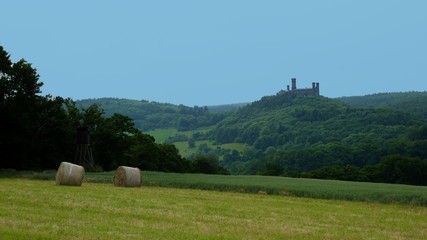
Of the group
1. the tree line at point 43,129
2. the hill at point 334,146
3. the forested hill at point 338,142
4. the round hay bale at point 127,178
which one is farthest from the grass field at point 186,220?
the forested hill at point 338,142

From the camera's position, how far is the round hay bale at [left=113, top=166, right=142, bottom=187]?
35.4 metres

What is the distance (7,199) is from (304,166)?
345ft

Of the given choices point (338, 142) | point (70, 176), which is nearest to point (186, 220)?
point (70, 176)

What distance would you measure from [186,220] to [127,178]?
17615 mm

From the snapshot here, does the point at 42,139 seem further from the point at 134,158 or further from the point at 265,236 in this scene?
the point at 265,236

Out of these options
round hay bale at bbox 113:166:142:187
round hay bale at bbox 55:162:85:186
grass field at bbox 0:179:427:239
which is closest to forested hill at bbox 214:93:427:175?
round hay bale at bbox 113:166:142:187

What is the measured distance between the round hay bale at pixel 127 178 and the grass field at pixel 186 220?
967 centimetres

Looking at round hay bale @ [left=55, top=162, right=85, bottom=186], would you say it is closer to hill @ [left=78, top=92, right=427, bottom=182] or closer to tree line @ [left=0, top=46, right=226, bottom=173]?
tree line @ [left=0, top=46, right=226, bottom=173]

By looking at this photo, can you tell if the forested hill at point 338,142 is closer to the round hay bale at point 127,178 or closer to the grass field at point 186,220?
the round hay bale at point 127,178

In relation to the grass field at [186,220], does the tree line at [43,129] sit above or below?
above

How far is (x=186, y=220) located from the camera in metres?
18.3

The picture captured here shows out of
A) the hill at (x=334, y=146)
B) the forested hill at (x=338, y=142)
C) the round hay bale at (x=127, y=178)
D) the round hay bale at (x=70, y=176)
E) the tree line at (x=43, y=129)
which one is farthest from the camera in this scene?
the forested hill at (x=338, y=142)

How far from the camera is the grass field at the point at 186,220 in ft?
49.9

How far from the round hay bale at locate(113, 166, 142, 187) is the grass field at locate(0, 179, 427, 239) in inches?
381
